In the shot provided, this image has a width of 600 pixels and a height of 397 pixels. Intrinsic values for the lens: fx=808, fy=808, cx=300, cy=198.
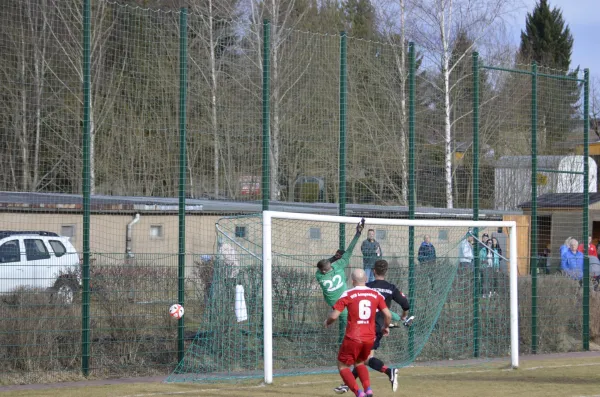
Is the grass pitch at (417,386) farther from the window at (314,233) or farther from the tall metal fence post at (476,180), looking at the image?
the window at (314,233)

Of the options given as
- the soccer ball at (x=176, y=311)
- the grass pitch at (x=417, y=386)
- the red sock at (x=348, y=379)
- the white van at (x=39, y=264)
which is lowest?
the grass pitch at (x=417, y=386)

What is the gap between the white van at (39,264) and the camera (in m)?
11.9

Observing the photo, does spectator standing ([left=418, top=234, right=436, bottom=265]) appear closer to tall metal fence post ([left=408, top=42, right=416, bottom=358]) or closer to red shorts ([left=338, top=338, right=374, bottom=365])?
tall metal fence post ([left=408, top=42, right=416, bottom=358])

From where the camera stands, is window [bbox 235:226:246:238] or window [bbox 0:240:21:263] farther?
window [bbox 0:240:21:263]

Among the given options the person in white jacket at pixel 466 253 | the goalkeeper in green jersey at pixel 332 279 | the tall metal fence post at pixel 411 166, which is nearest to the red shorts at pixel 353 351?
the goalkeeper in green jersey at pixel 332 279

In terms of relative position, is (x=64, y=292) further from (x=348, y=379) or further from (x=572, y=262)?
(x=572, y=262)

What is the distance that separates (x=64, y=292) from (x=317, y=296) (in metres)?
4.06

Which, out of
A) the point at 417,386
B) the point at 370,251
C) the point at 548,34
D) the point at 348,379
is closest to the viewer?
the point at 348,379

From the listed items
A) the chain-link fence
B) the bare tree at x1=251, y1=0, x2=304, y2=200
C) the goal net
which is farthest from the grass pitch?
the bare tree at x1=251, y1=0, x2=304, y2=200

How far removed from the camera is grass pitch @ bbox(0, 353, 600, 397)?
10555mm

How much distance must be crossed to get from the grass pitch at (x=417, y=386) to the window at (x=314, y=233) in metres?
2.59

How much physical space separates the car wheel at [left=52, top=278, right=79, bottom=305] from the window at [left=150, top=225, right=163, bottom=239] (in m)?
3.85

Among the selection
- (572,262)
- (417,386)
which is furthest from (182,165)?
(572,262)

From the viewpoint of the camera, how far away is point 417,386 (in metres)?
11.3
